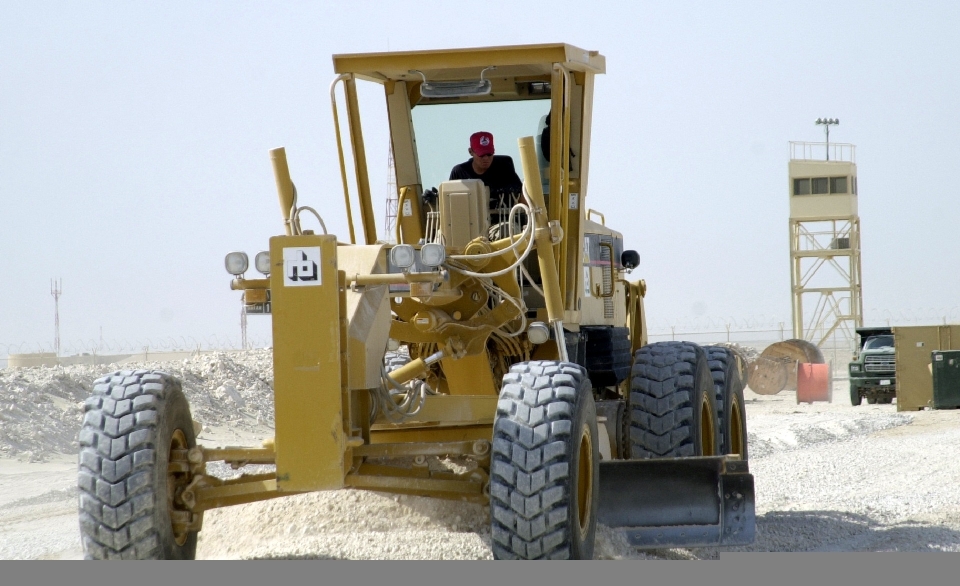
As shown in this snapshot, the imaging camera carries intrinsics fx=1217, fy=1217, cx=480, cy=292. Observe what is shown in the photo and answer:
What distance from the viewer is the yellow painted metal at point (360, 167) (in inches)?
353

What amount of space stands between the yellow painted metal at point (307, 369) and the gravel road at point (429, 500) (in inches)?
34.2

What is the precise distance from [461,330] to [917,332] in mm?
20078

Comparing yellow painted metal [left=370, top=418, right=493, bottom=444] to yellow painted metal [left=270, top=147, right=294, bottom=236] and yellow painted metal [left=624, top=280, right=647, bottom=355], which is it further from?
yellow painted metal [left=624, top=280, right=647, bottom=355]

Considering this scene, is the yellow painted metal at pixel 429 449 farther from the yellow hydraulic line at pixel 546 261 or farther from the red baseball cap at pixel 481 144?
the red baseball cap at pixel 481 144

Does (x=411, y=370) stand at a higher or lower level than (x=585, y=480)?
higher

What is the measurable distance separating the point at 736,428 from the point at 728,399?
0.88m

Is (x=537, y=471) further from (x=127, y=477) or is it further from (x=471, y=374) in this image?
(x=471, y=374)

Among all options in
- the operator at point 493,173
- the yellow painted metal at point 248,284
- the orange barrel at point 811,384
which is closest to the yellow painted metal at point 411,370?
the operator at point 493,173

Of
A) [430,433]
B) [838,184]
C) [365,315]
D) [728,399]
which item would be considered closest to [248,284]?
[365,315]

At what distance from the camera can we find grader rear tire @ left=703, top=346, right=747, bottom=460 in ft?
34.1

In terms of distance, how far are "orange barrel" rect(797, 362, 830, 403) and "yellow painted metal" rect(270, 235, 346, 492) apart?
25792 mm

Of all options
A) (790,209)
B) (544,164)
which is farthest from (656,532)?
(790,209)

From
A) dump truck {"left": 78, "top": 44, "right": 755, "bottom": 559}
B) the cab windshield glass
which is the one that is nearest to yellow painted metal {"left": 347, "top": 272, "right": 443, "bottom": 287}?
dump truck {"left": 78, "top": 44, "right": 755, "bottom": 559}

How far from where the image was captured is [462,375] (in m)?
8.70
